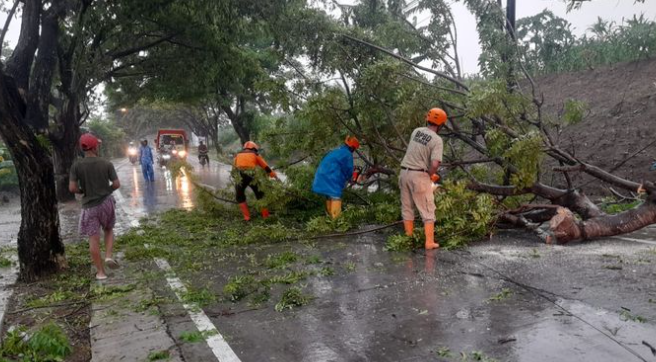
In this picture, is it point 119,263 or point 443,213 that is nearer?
point 119,263

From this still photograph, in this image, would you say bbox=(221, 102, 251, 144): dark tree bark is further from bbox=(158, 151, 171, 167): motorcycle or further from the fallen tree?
the fallen tree

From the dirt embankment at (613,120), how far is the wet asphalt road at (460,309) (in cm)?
481

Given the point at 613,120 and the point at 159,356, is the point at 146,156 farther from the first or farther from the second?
the point at 159,356

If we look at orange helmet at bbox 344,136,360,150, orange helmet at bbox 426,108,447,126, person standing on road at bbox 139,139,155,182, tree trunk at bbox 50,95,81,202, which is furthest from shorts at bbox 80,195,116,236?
person standing on road at bbox 139,139,155,182

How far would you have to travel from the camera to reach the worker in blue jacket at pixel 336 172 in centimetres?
791

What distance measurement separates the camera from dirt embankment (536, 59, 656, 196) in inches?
435

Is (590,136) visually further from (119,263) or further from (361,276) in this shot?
(119,263)

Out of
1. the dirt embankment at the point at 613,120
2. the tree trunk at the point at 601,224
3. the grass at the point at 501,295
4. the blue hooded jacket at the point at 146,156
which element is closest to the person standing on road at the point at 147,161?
the blue hooded jacket at the point at 146,156

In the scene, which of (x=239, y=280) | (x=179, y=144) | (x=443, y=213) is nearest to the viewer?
(x=239, y=280)

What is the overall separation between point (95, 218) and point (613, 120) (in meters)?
12.7

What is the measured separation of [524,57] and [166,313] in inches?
275

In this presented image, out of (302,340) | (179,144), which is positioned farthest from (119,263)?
(179,144)

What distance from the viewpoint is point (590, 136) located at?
1318 cm

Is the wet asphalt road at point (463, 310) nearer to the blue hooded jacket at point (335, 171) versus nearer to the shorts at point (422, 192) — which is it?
the shorts at point (422, 192)
